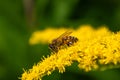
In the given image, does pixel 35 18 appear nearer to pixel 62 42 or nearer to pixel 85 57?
pixel 62 42

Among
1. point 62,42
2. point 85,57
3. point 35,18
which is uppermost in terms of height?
point 35,18

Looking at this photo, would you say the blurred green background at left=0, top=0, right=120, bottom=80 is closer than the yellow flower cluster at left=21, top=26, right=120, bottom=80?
No

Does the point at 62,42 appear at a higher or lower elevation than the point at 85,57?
higher

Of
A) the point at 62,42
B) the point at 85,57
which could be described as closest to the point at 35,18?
the point at 62,42

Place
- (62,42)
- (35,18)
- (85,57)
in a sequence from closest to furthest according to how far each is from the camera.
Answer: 1. (85,57)
2. (62,42)
3. (35,18)

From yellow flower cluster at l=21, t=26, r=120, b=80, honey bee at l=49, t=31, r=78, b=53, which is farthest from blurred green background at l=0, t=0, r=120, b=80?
yellow flower cluster at l=21, t=26, r=120, b=80

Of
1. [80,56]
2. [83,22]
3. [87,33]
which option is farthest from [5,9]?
[80,56]

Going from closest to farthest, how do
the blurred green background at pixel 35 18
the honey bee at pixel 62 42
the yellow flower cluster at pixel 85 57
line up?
the yellow flower cluster at pixel 85 57 → the honey bee at pixel 62 42 → the blurred green background at pixel 35 18

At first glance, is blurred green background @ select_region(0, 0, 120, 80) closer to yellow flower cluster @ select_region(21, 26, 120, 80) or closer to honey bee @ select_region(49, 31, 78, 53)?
honey bee @ select_region(49, 31, 78, 53)

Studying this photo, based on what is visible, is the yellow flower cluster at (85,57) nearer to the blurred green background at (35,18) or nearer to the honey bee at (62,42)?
the honey bee at (62,42)

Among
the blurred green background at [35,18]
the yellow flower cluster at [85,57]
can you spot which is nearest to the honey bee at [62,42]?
the yellow flower cluster at [85,57]
